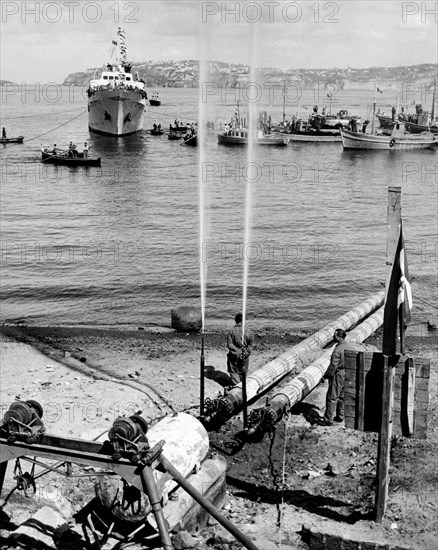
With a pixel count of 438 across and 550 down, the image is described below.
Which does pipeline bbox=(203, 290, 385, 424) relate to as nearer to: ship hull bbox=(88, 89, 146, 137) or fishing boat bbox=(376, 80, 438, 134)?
ship hull bbox=(88, 89, 146, 137)

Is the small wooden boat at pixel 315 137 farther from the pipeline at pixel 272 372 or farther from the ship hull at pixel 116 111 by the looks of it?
the pipeline at pixel 272 372

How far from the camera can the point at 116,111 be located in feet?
320

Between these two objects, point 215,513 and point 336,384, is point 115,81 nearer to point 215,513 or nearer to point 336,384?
point 336,384

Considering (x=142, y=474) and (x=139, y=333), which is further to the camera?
(x=139, y=333)

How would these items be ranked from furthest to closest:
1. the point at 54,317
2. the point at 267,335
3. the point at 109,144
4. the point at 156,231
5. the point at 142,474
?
the point at 109,144 → the point at 156,231 → the point at 54,317 → the point at 267,335 → the point at 142,474

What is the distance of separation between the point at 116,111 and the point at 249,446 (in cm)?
8910

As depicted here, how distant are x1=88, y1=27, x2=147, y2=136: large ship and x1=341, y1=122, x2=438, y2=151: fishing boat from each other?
28.1 meters

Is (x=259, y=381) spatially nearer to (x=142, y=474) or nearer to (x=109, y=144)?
(x=142, y=474)

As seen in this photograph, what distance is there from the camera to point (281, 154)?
85.8 meters

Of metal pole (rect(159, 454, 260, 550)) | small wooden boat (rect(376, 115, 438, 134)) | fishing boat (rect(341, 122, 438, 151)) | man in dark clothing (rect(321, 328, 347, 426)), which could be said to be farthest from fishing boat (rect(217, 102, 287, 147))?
metal pole (rect(159, 454, 260, 550))

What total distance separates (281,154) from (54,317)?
6339 centimetres

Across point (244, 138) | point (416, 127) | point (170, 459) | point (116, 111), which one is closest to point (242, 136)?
point (244, 138)

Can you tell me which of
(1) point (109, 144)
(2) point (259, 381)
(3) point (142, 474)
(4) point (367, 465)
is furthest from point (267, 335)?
(1) point (109, 144)

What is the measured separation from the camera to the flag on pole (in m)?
9.68
